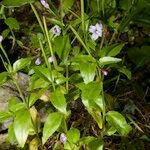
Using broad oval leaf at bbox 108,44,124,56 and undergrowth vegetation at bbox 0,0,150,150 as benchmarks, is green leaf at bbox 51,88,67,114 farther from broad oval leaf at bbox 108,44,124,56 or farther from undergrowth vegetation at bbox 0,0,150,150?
broad oval leaf at bbox 108,44,124,56

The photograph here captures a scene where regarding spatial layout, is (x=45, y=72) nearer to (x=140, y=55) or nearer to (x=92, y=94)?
(x=92, y=94)

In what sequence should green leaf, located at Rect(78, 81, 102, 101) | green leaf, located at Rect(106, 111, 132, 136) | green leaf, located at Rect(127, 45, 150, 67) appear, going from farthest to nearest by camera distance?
1. green leaf, located at Rect(127, 45, 150, 67)
2. green leaf, located at Rect(106, 111, 132, 136)
3. green leaf, located at Rect(78, 81, 102, 101)

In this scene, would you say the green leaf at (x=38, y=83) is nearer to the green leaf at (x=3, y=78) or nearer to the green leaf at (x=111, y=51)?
the green leaf at (x=3, y=78)

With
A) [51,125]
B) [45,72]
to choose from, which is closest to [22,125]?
[51,125]

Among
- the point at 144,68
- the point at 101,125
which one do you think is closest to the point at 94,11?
the point at 144,68

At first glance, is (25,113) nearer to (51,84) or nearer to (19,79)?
(51,84)

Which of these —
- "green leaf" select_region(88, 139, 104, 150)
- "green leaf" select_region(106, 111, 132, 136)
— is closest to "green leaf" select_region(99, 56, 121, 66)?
"green leaf" select_region(106, 111, 132, 136)

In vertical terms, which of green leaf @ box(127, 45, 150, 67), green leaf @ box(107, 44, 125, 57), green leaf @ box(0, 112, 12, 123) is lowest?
green leaf @ box(127, 45, 150, 67)
